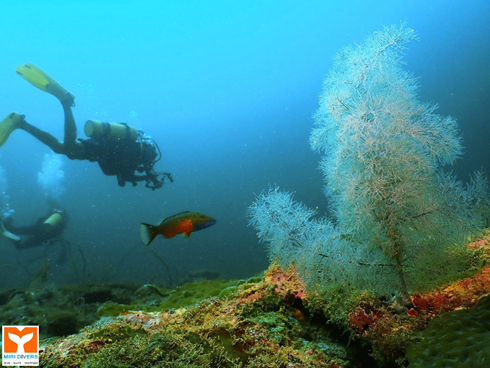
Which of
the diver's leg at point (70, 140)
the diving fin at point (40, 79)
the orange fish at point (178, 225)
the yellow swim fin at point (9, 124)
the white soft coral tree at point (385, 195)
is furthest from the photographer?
the yellow swim fin at point (9, 124)

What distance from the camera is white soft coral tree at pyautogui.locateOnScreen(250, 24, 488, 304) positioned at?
2.61 m

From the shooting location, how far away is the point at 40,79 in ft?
27.4

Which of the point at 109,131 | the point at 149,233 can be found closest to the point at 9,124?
the point at 109,131

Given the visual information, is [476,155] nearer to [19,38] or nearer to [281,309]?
[281,309]

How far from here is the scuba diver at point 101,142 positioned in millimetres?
7957

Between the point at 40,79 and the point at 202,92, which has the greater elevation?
the point at 202,92

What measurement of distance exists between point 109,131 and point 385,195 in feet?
27.1

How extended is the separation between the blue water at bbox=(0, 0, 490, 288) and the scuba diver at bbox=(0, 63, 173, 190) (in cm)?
2150

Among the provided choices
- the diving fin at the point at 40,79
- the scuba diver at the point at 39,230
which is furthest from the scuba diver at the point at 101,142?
the scuba diver at the point at 39,230

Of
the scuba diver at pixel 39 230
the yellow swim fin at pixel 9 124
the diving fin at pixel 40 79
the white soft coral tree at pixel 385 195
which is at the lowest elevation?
the white soft coral tree at pixel 385 195

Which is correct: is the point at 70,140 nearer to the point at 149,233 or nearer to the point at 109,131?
the point at 109,131

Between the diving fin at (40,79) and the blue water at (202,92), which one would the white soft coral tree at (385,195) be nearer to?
the diving fin at (40,79)

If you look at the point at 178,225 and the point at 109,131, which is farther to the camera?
the point at 109,131

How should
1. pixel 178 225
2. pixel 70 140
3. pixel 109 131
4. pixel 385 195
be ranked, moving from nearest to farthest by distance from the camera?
pixel 385 195, pixel 178 225, pixel 109 131, pixel 70 140
